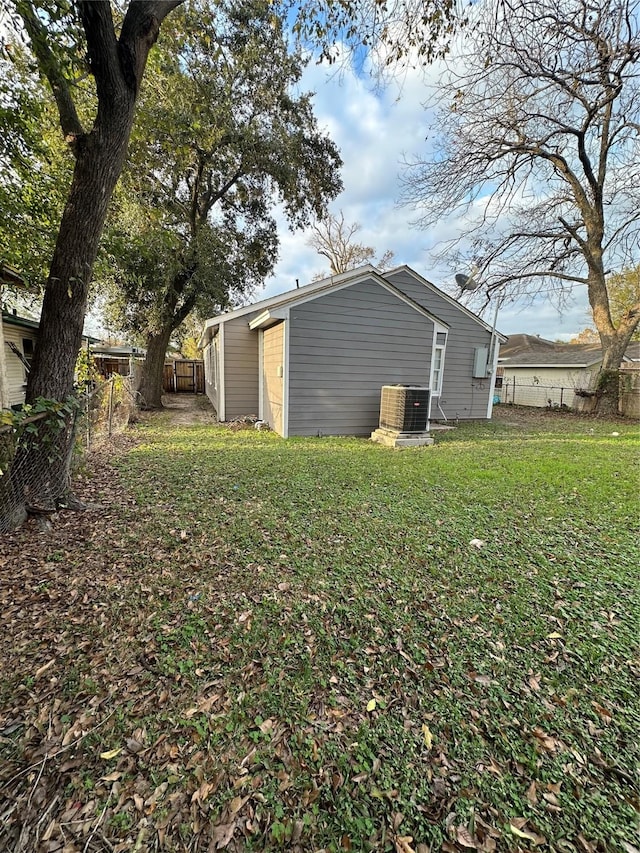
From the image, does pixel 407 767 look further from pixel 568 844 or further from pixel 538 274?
pixel 538 274

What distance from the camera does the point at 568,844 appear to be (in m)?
1.21

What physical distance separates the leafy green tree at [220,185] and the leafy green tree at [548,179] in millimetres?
4021

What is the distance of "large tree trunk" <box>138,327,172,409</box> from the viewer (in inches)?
471

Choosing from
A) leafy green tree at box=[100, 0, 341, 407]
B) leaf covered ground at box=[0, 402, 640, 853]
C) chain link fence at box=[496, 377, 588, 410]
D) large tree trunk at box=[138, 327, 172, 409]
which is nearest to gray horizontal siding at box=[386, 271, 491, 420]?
leafy green tree at box=[100, 0, 341, 407]

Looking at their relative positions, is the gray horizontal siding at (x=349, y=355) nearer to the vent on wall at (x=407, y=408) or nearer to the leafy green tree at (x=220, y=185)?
the vent on wall at (x=407, y=408)

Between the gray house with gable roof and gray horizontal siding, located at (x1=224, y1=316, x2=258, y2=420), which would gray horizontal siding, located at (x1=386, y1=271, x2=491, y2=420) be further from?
gray horizontal siding, located at (x1=224, y1=316, x2=258, y2=420)

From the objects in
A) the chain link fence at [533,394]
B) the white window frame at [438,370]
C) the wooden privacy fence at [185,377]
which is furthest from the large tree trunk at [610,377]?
the wooden privacy fence at [185,377]

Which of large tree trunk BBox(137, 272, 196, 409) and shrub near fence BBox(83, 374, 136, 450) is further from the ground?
large tree trunk BBox(137, 272, 196, 409)

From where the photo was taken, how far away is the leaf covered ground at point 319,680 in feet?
4.19

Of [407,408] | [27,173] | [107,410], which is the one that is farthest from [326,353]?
[27,173]

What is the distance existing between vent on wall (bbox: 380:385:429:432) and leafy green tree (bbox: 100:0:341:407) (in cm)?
599

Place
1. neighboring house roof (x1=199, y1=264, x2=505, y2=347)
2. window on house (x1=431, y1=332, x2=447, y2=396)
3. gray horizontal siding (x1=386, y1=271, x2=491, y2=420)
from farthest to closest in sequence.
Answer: gray horizontal siding (x1=386, y1=271, x2=491, y2=420)
window on house (x1=431, y1=332, x2=447, y2=396)
neighboring house roof (x1=199, y1=264, x2=505, y2=347)

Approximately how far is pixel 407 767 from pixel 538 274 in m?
16.0

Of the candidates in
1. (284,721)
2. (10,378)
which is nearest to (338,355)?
(284,721)
